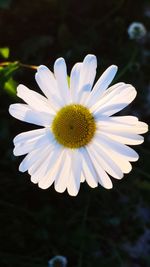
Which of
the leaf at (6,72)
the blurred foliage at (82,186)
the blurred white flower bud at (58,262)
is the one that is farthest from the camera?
the blurred foliage at (82,186)

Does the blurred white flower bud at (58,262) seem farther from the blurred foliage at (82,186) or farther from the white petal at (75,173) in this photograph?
the white petal at (75,173)

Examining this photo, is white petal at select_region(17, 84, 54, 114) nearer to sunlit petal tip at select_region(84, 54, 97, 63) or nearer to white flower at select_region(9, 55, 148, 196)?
white flower at select_region(9, 55, 148, 196)

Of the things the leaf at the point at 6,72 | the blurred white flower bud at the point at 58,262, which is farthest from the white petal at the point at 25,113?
the blurred white flower bud at the point at 58,262

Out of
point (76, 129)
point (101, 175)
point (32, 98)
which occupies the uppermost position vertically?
point (32, 98)

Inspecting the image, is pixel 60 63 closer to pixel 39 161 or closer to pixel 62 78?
pixel 62 78

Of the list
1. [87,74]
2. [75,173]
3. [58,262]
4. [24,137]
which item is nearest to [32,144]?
[24,137]

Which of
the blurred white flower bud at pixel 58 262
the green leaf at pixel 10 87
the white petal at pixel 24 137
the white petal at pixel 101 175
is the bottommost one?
the blurred white flower bud at pixel 58 262

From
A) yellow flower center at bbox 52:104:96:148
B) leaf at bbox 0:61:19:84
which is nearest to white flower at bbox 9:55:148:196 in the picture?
yellow flower center at bbox 52:104:96:148
